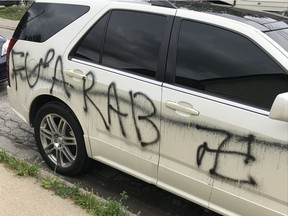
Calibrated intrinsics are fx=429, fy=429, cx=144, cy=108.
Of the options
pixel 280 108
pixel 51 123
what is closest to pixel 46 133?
pixel 51 123

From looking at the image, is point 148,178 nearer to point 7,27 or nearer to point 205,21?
point 205,21

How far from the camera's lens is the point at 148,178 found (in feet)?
11.0

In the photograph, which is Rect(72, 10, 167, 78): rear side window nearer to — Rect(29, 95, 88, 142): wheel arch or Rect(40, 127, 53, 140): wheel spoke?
Rect(29, 95, 88, 142): wheel arch

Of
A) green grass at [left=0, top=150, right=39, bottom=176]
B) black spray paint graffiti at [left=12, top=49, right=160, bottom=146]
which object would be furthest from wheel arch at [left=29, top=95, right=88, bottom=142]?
green grass at [left=0, top=150, right=39, bottom=176]

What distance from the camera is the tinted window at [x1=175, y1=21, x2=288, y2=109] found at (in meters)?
2.74

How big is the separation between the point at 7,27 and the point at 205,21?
483 inches

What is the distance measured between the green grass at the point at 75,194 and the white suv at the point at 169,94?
33cm

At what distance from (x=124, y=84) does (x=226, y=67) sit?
0.83m

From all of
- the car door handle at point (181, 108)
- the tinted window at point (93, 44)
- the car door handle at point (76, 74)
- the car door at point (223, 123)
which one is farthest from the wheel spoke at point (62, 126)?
the car door handle at point (181, 108)

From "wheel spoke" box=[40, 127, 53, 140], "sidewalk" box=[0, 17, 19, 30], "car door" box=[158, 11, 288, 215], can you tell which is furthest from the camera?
"sidewalk" box=[0, 17, 19, 30]

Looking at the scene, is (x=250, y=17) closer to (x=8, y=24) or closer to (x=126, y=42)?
(x=126, y=42)

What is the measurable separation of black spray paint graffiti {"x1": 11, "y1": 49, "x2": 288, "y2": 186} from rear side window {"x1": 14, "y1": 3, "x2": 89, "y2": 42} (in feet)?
0.62

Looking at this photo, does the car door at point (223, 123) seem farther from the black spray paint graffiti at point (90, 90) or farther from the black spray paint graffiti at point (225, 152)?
the black spray paint graffiti at point (90, 90)

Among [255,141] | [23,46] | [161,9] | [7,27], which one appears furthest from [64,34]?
[7,27]
